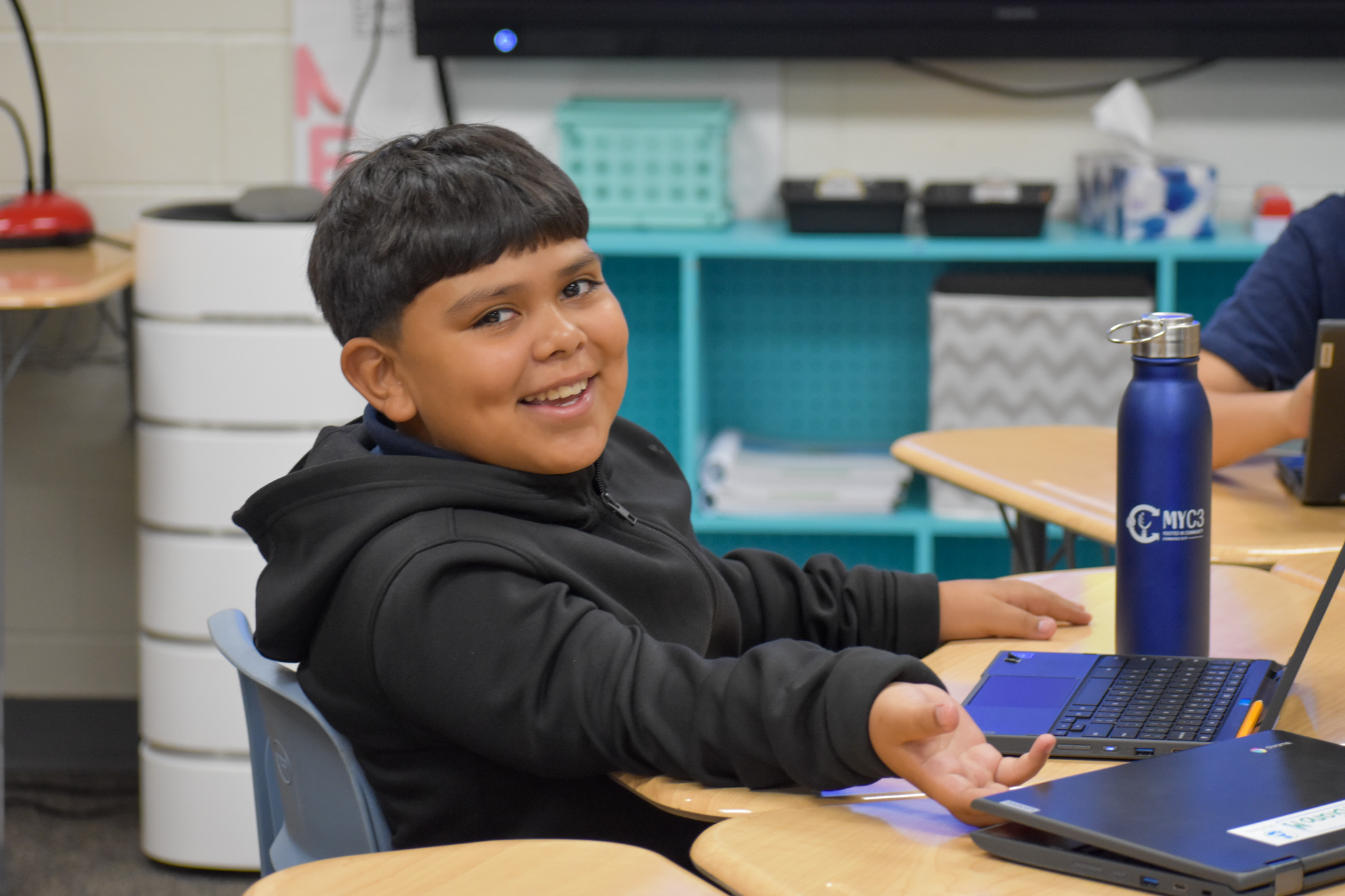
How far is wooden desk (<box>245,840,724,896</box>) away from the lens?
0.73 metres

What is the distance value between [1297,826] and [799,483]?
1.73 meters

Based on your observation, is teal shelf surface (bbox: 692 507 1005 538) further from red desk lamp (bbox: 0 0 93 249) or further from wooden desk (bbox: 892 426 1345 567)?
red desk lamp (bbox: 0 0 93 249)

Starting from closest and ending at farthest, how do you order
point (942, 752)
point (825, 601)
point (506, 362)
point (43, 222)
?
point (942, 752)
point (506, 362)
point (825, 601)
point (43, 222)

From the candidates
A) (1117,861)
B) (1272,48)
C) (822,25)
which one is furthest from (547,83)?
(1117,861)

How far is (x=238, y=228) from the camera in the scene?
2.02 metres

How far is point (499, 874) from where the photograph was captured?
75 centimetres

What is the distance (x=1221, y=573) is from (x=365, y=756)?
2.46 ft

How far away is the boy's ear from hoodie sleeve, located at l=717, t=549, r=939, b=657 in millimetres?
336

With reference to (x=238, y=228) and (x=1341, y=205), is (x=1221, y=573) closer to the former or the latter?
(x=1341, y=205)

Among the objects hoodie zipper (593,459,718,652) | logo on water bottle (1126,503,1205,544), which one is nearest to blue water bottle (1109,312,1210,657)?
logo on water bottle (1126,503,1205,544)

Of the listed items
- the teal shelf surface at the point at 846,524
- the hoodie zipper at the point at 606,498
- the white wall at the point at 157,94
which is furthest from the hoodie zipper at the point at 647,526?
the white wall at the point at 157,94

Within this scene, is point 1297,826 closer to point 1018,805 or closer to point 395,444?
point 1018,805

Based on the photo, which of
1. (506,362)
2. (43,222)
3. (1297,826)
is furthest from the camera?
(43,222)

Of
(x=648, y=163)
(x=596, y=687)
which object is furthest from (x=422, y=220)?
(x=648, y=163)
